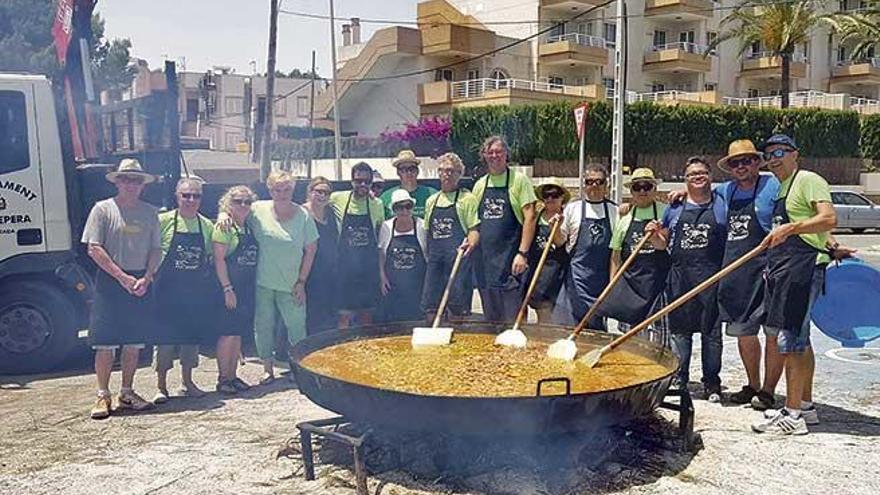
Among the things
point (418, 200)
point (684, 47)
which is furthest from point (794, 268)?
point (684, 47)

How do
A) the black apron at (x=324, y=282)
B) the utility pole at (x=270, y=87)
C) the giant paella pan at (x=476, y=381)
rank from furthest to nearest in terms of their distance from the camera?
the utility pole at (x=270, y=87)
the black apron at (x=324, y=282)
the giant paella pan at (x=476, y=381)

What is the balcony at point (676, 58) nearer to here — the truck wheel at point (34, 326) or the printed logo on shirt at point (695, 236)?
the printed logo on shirt at point (695, 236)

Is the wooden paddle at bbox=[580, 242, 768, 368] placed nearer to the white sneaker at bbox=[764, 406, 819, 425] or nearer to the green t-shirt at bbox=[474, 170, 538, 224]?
the white sneaker at bbox=[764, 406, 819, 425]

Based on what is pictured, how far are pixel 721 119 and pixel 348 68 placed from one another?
58.0 ft

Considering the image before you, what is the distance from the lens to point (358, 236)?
6.70 meters

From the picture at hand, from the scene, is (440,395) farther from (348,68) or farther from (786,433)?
(348,68)

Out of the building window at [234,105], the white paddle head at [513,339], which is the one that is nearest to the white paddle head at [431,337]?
the white paddle head at [513,339]

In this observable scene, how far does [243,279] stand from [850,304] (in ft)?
14.6

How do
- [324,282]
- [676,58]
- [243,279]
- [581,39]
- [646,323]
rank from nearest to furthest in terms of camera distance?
[646,323]
[243,279]
[324,282]
[581,39]
[676,58]

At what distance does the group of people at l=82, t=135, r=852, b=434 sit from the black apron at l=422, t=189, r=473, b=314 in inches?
0.5

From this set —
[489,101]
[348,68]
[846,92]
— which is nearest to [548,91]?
[489,101]

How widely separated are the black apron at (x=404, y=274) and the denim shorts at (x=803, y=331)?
2.83 meters

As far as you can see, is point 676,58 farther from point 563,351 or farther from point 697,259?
point 563,351

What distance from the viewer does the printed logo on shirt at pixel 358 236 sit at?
6688mm
